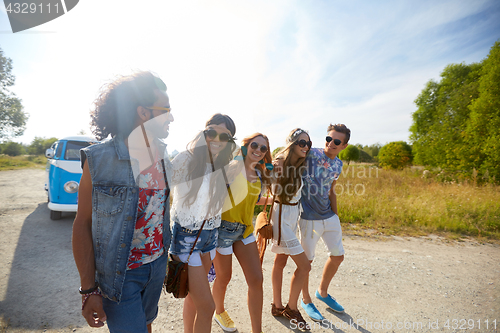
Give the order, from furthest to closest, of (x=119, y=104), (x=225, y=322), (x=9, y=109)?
(x=9, y=109) < (x=225, y=322) < (x=119, y=104)

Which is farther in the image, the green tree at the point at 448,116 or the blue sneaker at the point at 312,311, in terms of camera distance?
the green tree at the point at 448,116

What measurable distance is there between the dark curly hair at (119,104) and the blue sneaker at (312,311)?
2836 mm

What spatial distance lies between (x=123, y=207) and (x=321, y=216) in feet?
7.51

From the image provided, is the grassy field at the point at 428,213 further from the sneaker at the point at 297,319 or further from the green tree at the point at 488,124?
the sneaker at the point at 297,319

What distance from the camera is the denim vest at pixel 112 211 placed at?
1228 millimetres

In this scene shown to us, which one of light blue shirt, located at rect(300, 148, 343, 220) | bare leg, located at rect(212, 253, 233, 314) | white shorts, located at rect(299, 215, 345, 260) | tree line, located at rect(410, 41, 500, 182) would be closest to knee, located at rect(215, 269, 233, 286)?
bare leg, located at rect(212, 253, 233, 314)

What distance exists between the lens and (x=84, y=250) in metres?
1.22

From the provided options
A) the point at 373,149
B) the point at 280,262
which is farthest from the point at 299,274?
the point at 373,149

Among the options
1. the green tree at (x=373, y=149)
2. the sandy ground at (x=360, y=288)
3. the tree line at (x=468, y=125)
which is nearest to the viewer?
the sandy ground at (x=360, y=288)

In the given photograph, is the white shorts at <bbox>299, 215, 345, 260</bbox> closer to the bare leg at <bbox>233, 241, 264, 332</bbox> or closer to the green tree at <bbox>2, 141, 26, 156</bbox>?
the bare leg at <bbox>233, 241, 264, 332</bbox>

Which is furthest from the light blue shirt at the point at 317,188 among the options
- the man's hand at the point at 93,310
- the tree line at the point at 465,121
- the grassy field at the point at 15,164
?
the grassy field at the point at 15,164

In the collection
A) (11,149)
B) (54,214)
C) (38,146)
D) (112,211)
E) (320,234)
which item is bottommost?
(54,214)

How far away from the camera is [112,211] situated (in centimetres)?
125

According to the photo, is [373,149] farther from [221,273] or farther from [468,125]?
[221,273]
